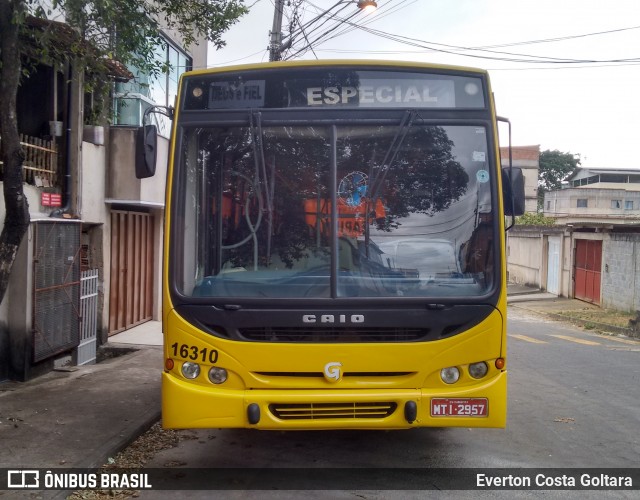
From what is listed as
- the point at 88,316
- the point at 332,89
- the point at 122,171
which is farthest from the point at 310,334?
the point at 122,171

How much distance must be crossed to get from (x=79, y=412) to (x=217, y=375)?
9.30ft

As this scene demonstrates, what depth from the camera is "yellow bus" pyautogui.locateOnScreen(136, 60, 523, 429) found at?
16.7 feet

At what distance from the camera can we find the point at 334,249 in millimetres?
5191

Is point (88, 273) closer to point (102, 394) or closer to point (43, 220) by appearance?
point (43, 220)

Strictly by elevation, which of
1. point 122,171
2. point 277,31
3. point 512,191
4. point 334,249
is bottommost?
point 334,249

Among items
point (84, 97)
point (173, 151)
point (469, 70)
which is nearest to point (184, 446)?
point (173, 151)

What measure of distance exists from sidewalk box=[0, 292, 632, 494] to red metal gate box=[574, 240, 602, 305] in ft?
63.5

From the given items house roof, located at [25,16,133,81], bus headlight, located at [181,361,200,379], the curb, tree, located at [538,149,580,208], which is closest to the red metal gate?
the curb

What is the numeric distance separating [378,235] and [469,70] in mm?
1539

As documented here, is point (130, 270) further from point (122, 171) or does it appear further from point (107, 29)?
point (107, 29)

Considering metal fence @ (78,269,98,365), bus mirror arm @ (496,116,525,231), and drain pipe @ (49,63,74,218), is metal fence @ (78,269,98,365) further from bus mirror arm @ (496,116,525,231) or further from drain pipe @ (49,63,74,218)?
bus mirror arm @ (496,116,525,231)

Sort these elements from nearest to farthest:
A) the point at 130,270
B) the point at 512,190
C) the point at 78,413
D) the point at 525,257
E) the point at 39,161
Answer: the point at 512,190, the point at 78,413, the point at 39,161, the point at 130,270, the point at 525,257

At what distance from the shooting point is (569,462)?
6.04 meters

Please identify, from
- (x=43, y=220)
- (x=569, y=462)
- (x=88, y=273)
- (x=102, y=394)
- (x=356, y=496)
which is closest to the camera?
(x=356, y=496)
